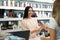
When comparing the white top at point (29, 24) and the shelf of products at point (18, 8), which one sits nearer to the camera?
the white top at point (29, 24)

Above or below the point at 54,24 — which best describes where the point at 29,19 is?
below

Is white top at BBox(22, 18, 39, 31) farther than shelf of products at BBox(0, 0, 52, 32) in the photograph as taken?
No

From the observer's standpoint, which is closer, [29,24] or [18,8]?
[29,24]

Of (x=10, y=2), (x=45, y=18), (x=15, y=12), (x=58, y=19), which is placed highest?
(x=58, y=19)

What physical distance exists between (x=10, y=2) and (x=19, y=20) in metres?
0.50

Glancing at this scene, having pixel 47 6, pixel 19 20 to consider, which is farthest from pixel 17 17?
pixel 47 6

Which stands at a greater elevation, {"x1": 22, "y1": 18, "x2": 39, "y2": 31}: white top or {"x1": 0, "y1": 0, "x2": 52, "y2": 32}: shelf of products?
{"x1": 0, "y1": 0, "x2": 52, "y2": 32}: shelf of products

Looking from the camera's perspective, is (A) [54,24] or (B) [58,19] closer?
(B) [58,19]

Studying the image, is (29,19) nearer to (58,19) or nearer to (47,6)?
(47,6)

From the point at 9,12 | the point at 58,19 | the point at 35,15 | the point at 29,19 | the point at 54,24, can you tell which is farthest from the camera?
the point at 35,15

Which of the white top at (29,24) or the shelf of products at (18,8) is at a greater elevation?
the shelf of products at (18,8)

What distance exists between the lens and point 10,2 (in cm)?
337

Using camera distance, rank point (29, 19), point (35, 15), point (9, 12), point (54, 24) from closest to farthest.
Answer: point (54, 24) < point (29, 19) < point (9, 12) < point (35, 15)

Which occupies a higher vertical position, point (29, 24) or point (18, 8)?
point (18, 8)
